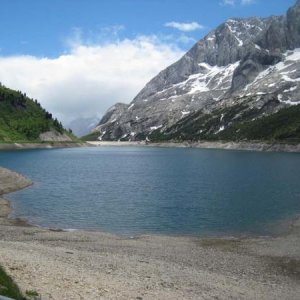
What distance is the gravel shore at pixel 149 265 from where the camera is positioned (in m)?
26.6

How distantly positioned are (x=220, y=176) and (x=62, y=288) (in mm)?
98644

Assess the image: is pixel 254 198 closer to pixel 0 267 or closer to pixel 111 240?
pixel 111 240

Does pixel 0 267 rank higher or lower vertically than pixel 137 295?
higher

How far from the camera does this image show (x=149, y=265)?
35.1 meters

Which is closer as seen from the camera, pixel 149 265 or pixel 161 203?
pixel 149 265

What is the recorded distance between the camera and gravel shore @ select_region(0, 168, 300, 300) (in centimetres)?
2661

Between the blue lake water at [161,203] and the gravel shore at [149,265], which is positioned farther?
the blue lake water at [161,203]

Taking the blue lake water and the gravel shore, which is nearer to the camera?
the gravel shore

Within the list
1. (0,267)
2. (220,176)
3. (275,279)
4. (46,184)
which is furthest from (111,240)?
(220,176)

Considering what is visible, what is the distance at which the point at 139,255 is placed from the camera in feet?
131

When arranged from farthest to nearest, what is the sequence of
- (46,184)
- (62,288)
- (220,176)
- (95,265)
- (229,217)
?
(220,176) < (46,184) < (229,217) < (95,265) < (62,288)

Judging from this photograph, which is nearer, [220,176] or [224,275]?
[224,275]

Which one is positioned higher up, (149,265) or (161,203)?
(149,265)

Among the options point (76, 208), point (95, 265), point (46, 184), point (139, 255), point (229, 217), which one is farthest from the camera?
point (46, 184)
